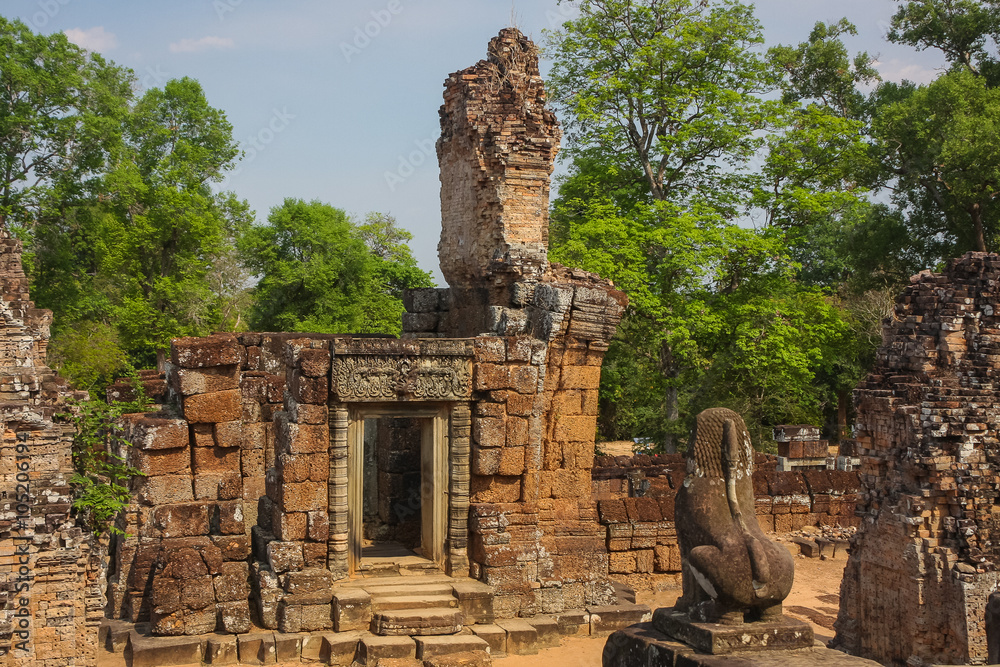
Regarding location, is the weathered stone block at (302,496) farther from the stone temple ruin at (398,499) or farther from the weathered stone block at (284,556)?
the weathered stone block at (284,556)

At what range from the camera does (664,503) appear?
14203mm

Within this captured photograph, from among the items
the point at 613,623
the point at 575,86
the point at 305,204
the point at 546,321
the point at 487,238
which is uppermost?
the point at 575,86

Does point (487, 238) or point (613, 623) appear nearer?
point (613, 623)

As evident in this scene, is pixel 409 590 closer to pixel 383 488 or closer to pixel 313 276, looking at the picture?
pixel 383 488

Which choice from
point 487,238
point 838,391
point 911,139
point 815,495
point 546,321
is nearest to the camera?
point 546,321

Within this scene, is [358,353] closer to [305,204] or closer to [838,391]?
[305,204]

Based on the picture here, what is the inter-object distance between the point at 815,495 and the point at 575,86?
1403cm

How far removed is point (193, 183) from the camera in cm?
3028

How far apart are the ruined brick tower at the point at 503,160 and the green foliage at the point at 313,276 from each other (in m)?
15.0

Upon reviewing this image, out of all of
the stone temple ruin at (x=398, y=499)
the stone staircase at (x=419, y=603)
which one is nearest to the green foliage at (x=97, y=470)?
the stone temple ruin at (x=398, y=499)

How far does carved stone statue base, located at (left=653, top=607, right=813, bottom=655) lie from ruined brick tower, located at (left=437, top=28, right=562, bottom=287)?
702 cm

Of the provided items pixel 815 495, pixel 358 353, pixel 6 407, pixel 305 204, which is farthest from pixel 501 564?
pixel 305 204

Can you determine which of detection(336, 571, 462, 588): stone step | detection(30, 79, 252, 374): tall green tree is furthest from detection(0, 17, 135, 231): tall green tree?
detection(336, 571, 462, 588): stone step

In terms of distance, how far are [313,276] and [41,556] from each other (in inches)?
813
